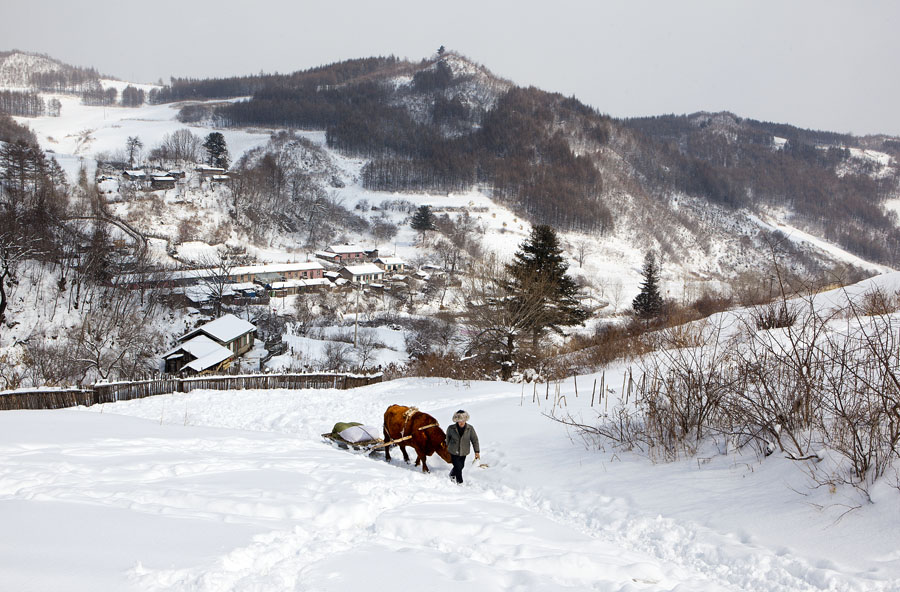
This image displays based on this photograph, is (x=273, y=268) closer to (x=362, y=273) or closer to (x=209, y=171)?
(x=362, y=273)

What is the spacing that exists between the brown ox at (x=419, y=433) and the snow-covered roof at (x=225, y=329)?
30962mm

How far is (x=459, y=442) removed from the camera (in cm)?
707

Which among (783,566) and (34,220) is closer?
(783,566)

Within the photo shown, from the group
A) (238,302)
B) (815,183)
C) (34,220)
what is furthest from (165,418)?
(815,183)

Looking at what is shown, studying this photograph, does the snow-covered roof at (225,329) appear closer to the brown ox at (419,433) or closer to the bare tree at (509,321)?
the bare tree at (509,321)

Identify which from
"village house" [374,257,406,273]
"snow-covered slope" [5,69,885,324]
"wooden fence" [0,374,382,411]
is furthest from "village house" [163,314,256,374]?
"village house" [374,257,406,273]

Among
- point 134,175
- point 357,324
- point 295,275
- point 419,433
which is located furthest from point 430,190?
point 419,433

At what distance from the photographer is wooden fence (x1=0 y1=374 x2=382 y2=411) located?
13.9 m

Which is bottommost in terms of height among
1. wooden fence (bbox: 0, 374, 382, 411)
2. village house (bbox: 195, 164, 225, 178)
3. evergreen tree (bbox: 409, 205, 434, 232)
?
wooden fence (bbox: 0, 374, 382, 411)

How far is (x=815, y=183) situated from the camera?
159000 millimetres

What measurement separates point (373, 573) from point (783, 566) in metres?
3.50

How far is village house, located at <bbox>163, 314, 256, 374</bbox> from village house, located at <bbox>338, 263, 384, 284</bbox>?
25.3 meters

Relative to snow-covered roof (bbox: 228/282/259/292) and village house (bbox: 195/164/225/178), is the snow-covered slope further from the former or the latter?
snow-covered roof (bbox: 228/282/259/292)

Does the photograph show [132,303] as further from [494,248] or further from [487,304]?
[494,248]
